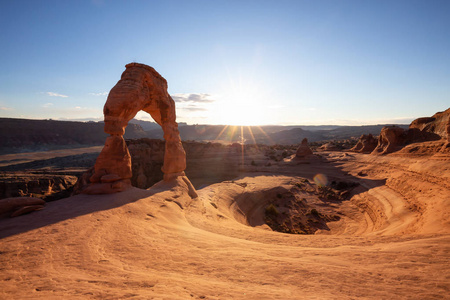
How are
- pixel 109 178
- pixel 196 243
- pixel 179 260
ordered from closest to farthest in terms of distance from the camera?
pixel 179 260, pixel 196 243, pixel 109 178

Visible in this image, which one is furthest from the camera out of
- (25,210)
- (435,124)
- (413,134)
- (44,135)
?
(44,135)

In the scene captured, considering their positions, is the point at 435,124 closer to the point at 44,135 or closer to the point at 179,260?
the point at 179,260

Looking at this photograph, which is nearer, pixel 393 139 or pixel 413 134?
pixel 413 134

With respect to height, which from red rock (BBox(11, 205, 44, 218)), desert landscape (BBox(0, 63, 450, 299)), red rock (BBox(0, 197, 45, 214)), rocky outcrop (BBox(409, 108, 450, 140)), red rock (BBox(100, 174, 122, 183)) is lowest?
desert landscape (BBox(0, 63, 450, 299))

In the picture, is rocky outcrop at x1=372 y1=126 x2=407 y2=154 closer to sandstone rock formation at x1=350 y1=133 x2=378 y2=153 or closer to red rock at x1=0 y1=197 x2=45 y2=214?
sandstone rock formation at x1=350 y1=133 x2=378 y2=153

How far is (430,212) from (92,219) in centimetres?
1541

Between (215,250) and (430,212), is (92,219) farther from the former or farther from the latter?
(430,212)

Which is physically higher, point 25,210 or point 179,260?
point 25,210

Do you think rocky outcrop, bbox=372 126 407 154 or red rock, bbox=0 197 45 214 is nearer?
red rock, bbox=0 197 45 214

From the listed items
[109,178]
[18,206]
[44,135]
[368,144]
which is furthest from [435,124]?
[44,135]

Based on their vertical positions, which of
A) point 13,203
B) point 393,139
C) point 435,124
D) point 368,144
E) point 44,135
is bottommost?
point 13,203

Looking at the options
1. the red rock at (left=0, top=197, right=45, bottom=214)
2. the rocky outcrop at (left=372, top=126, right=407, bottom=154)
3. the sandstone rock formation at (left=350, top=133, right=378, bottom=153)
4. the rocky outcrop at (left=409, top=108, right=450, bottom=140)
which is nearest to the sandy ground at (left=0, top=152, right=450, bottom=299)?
the red rock at (left=0, top=197, right=45, bottom=214)

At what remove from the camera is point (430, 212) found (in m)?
10.6

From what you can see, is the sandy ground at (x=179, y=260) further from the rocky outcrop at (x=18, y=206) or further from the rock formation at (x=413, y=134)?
the rock formation at (x=413, y=134)
